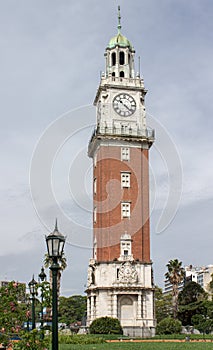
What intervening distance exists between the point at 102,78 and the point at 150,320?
2741cm

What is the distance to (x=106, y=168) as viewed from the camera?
5203 cm

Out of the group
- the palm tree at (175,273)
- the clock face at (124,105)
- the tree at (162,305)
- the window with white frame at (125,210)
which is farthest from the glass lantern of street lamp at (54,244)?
the tree at (162,305)

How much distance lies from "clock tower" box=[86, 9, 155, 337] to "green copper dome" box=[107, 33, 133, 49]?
0.26 metres

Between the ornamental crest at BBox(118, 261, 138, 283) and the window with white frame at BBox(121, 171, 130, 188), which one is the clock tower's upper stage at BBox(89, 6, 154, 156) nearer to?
the window with white frame at BBox(121, 171, 130, 188)

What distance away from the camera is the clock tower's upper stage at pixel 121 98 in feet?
174

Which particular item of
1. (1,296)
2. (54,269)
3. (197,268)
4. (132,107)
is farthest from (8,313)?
(197,268)

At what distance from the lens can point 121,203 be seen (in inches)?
2013

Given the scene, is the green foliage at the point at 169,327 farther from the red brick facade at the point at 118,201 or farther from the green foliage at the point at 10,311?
the green foliage at the point at 10,311

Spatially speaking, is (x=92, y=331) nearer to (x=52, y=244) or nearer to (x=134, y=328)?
(x=134, y=328)

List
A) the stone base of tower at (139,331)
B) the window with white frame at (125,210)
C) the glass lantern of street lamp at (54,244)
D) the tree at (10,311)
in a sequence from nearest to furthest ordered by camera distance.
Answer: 1. the glass lantern of street lamp at (54,244)
2. the tree at (10,311)
3. the stone base of tower at (139,331)
4. the window with white frame at (125,210)

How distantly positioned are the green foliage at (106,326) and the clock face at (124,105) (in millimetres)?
22387

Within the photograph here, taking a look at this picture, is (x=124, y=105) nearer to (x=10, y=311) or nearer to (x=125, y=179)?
(x=125, y=179)

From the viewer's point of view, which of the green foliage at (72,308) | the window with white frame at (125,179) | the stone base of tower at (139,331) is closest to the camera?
the stone base of tower at (139,331)

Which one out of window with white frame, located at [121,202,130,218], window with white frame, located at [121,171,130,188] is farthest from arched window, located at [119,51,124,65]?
window with white frame, located at [121,202,130,218]
